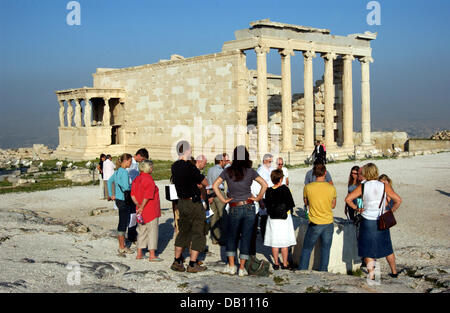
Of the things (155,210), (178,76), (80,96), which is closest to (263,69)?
(178,76)

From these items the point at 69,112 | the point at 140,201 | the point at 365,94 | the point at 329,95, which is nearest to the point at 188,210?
the point at 140,201

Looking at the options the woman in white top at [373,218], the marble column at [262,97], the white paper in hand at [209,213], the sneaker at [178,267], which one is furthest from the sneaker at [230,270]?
the marble column at [262,97]

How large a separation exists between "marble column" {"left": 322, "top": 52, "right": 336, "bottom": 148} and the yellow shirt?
22.1 metres

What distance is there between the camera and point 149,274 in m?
7.62

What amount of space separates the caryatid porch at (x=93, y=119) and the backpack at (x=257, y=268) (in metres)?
26.9

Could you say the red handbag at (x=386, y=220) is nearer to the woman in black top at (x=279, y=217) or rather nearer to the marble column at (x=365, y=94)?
the woman in black top at (x=279, y=217)

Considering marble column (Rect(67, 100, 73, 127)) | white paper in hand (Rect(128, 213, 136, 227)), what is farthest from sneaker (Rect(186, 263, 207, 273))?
Result: marble column (Rect(67, 100, 73, 127))

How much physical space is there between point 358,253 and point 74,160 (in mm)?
27915

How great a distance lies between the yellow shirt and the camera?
7863mm

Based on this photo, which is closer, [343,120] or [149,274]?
[149,274]

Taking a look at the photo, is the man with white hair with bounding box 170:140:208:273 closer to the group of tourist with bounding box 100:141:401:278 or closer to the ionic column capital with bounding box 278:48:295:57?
the group of tourist with bounding box 100:141:401:278

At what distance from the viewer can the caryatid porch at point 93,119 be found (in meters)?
33.8
